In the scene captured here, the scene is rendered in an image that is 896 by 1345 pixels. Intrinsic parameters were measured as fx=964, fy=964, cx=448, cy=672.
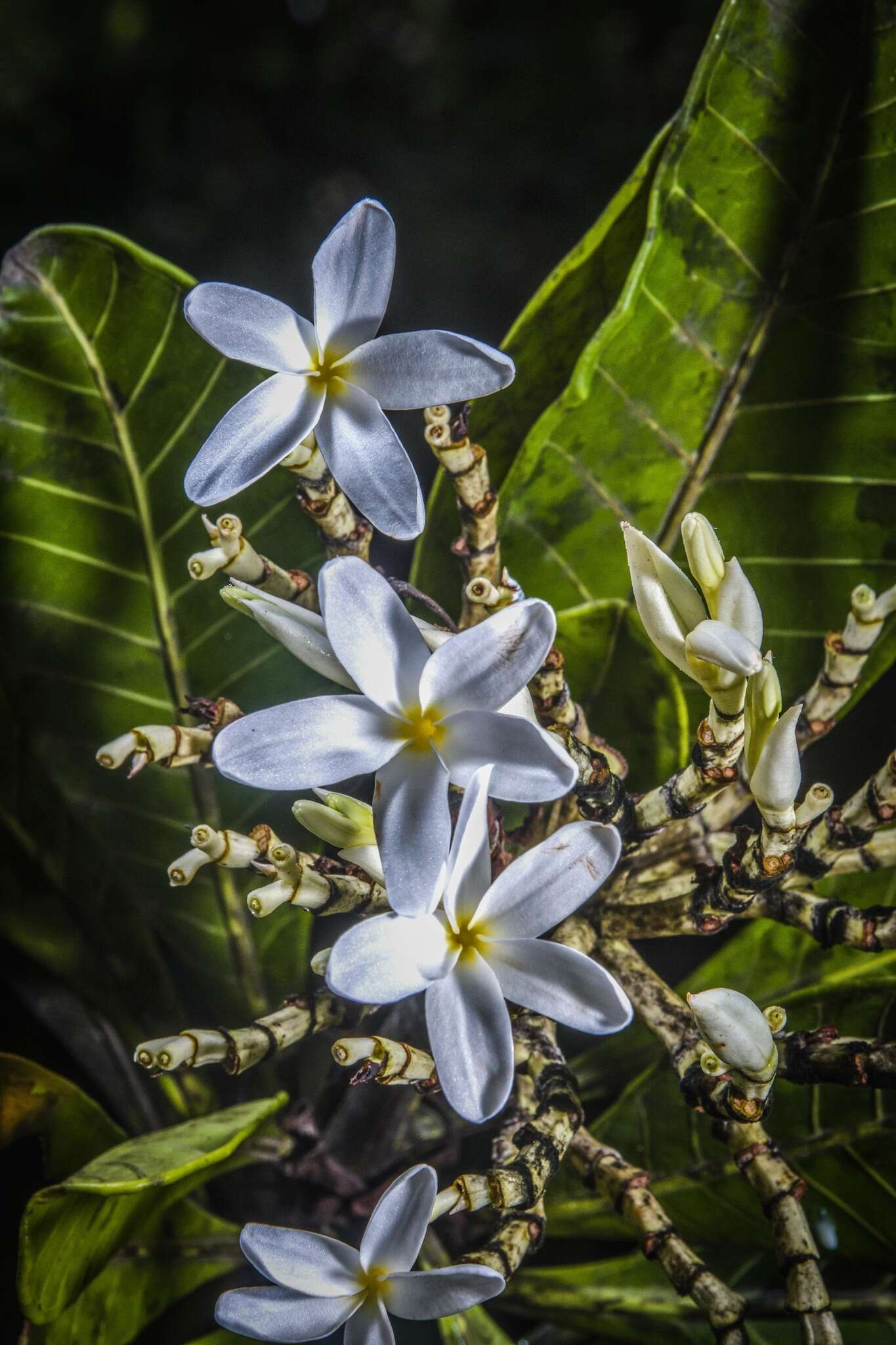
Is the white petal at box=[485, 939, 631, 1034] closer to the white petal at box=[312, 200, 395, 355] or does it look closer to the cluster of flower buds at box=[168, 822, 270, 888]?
the cluster of flower buds at box=[168, 822, 270, 888]

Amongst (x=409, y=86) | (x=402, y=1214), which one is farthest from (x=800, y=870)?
(x=409, y=86)

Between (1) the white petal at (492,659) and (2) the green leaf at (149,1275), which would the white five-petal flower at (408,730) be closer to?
(1) the white petal at (492,659)

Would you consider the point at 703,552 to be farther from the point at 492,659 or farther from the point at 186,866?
the point at 186,866

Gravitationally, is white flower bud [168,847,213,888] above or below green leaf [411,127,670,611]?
below

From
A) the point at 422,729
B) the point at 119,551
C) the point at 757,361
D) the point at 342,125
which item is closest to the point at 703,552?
the point at 422,729

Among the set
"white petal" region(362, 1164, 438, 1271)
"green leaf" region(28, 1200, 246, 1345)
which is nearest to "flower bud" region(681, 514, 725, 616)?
"white petal" region(362, 1164, 438, 1271)

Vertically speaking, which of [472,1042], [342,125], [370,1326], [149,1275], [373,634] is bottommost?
[149,1275]

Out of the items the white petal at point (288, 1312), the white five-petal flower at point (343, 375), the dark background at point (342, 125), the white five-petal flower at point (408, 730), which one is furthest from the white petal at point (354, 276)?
the dark background at point (342, 125)
